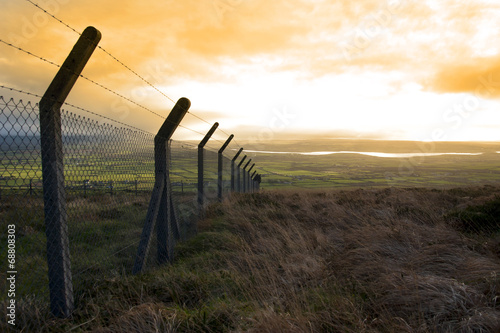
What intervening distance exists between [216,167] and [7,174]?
6844 millimetres

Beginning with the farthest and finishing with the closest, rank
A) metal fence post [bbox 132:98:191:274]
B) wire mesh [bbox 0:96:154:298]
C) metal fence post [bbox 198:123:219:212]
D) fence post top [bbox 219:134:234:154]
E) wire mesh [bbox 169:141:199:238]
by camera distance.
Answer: fence post top [bbox 219:134:234:154], metal fence post [bbox 198:123:219:212], wire mesh [bbox 169:141:199:238], metal fence post [bbox 132:98:191:274], wire mesh [bbox 0:96:154:298]

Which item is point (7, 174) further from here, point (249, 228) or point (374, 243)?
point (249, 228)

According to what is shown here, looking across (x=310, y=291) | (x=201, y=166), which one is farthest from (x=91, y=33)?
(x=201, y=166)

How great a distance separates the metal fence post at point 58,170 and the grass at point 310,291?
210 millimetres

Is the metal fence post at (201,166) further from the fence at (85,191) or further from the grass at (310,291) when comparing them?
the grass at (310,291)

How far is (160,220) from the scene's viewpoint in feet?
16.1

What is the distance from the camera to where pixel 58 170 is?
2.67 metres

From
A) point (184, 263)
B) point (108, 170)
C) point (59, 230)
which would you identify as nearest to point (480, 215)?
point (184, 263)

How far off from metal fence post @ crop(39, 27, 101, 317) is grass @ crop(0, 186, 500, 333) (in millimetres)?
210

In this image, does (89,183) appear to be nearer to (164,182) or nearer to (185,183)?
(164,182)

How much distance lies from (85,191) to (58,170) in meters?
0.62

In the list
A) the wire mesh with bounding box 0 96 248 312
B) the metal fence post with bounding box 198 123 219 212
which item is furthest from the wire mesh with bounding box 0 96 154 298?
the metal fence post with bounding box 198 123 219 212

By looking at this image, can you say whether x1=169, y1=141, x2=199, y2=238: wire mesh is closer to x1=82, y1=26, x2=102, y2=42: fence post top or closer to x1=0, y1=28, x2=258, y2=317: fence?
x1=0, y1=28, x2=258, y2=317: fence

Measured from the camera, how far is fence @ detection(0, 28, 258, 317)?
2.62 meters
